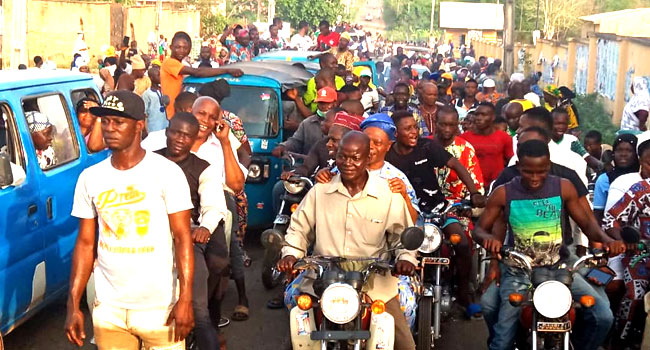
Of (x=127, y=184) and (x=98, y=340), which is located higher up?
(x=127, y=184)

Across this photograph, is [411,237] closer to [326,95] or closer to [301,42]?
[326,95]

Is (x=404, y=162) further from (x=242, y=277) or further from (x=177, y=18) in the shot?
(x=177, y=18)

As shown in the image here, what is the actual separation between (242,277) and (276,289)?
1.23 meters

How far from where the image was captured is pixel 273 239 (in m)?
5.35

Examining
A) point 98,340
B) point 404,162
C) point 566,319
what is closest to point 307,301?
point 98,340

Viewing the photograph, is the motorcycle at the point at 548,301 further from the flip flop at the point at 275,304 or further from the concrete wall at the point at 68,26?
the concrete wall at the point at 68,26

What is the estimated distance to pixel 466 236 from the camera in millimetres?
7574

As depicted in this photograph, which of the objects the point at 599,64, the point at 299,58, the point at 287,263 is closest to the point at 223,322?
the point at 287,263

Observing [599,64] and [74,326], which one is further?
[599,64]

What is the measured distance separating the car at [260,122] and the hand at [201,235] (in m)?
4.36

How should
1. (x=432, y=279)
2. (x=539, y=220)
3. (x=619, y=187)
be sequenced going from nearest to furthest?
1. (x=539, y=220)
2. (x=619, y=187)
3. (x=432, y=279)

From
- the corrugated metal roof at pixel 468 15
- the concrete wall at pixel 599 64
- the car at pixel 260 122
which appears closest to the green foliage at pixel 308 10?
the concrete wall at pixel 599 64

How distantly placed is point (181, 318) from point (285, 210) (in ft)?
13.5

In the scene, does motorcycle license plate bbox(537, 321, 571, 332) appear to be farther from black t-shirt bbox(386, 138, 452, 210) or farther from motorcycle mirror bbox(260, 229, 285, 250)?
black t-shirt bbox(386, 138, 452, 210)
